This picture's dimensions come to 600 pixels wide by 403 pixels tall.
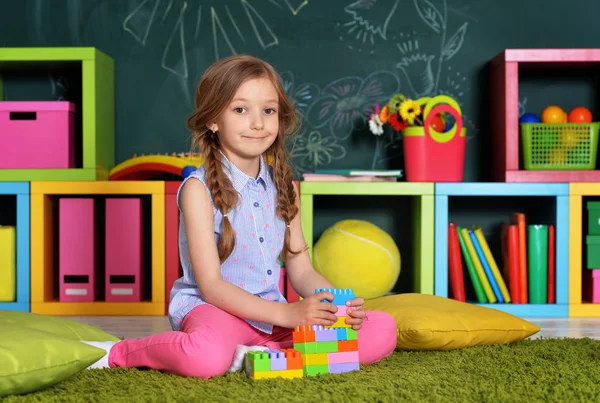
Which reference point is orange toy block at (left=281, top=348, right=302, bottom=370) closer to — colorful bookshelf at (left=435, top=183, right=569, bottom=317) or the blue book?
colorful bookshelf at (left=435, top=183, right=569, bottom=317)

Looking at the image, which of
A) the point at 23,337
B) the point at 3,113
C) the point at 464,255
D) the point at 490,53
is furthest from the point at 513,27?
the point at 23,337

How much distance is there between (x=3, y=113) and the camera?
2.88 metres

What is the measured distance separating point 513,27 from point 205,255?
1926mm

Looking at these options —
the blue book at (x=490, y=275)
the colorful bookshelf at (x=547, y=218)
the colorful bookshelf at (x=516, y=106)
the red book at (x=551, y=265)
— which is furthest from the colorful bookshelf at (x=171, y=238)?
the red book at (x=551, y=265)

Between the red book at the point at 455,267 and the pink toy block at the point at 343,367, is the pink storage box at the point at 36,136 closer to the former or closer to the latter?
the red book at the point at 455,267

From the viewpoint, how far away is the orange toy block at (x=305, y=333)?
1545 millimetres

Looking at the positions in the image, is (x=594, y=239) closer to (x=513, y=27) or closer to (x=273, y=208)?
(x=513, y=27)

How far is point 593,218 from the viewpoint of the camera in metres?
2.76

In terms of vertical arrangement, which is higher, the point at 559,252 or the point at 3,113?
the point at 3,113

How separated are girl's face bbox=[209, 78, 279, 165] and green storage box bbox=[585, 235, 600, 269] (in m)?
1.43

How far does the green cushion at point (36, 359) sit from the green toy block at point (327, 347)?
398 millimetres

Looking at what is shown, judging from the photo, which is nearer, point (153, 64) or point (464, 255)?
point (464, 255)

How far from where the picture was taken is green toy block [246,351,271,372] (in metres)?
1.53

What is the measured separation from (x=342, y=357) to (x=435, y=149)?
137cm
